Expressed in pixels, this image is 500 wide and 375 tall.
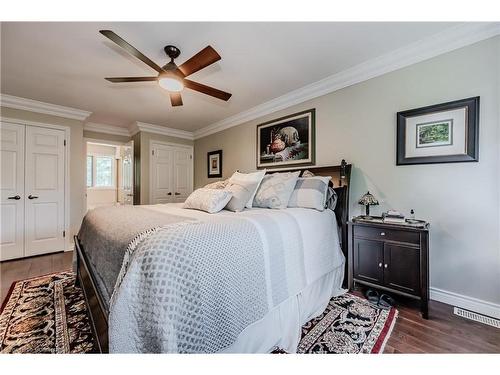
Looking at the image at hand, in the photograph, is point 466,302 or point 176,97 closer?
point 466,302

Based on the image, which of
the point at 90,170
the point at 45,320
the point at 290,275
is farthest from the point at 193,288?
the point at 90,170

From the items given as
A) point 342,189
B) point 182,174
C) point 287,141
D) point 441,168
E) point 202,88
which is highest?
point 202,88

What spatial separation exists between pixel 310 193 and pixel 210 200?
3.35 ft

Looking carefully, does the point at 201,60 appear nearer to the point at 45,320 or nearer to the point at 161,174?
the point at 45,320

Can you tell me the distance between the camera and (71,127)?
149 inches

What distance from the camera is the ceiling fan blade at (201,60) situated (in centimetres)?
165

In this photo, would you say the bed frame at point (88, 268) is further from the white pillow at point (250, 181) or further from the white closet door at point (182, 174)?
the white closet door at point (182, 174)

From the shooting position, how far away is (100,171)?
7.12m

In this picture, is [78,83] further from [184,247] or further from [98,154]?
[98,154]

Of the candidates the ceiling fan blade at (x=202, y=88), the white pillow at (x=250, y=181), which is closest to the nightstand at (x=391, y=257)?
the white pillow at (x=250, y=181)

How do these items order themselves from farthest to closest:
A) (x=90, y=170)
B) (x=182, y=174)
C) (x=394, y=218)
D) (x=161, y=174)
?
(x=90, y=170) → (x=182, y=174) → (x=161, y=174) → (x=394, y=218)

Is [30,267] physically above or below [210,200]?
below
